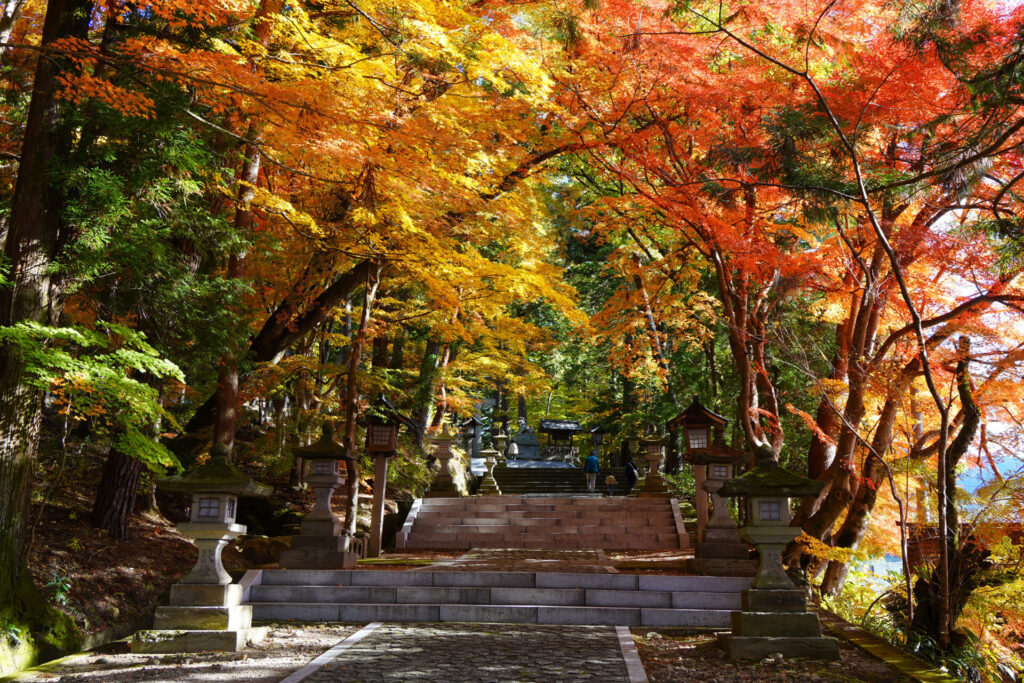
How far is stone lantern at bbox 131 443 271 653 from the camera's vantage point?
673 centimetres

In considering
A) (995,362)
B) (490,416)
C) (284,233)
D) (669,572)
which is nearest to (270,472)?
(284,233)

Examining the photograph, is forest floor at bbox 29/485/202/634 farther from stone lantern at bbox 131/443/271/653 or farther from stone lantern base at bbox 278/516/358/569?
stone lantern at bbox 131/443/271/653

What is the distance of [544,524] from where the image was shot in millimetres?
16578

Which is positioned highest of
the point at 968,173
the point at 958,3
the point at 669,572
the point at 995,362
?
the point at 958,3

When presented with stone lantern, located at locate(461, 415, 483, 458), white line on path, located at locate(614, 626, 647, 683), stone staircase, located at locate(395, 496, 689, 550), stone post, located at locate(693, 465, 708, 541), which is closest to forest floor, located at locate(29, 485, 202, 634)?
white line on path, located at locate(614, 626, 647, 683)

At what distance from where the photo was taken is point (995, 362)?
9039 mm

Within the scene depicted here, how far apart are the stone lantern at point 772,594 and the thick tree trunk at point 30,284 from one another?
7.08m

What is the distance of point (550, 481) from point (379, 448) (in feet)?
48.2

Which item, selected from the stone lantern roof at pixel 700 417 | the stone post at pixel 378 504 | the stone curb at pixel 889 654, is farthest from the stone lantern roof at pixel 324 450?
the stone curb at pixel 889 654

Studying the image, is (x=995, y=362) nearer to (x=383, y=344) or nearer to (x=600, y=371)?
(x=383, y=344)

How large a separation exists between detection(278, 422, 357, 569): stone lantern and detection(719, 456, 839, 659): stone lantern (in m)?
6.00

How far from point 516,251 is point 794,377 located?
744 cm

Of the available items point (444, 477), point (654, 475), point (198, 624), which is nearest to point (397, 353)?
point (444, 477)

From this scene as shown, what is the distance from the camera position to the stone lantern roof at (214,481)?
711 cm
